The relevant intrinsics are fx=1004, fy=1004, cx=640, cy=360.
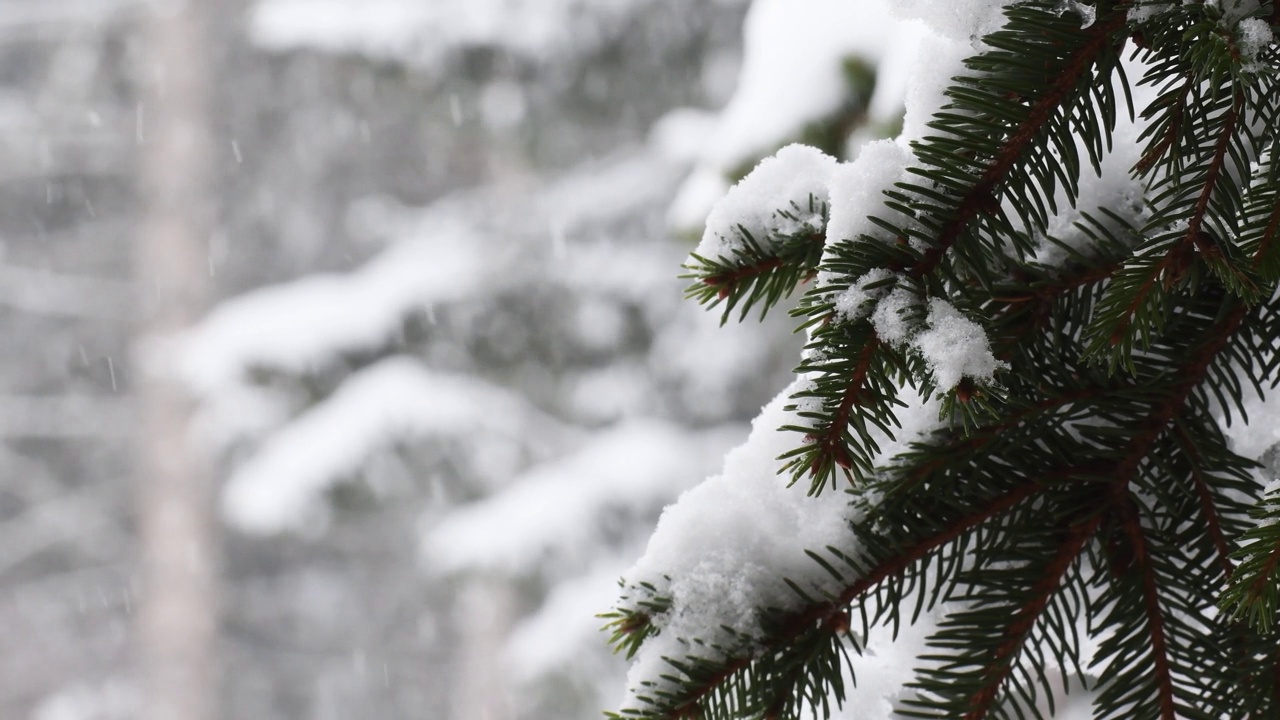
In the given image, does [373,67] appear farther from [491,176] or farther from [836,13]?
[836,13]

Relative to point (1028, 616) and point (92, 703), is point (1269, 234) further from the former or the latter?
point (92, 703)

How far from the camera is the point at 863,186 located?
0.66 m

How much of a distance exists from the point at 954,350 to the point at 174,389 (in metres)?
10.2

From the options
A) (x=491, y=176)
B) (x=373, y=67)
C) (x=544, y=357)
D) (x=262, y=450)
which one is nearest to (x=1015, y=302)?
(x=373, y=67)

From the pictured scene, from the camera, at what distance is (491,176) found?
927cm

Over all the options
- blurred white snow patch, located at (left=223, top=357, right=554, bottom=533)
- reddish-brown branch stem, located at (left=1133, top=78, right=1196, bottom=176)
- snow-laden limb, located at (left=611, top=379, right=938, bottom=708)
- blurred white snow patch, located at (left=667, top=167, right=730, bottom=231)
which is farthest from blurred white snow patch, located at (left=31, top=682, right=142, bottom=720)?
reddish-brown branch stem, located at (left=1133, top=78, right=1196, bottom=176)

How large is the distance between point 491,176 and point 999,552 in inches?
348

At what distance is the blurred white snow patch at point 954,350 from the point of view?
56 centimetres

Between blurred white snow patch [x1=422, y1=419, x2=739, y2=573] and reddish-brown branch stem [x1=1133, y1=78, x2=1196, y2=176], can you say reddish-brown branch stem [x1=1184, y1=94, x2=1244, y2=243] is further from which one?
blurred white snow patch [x1=422, y1=419, x2=739, y2=573]

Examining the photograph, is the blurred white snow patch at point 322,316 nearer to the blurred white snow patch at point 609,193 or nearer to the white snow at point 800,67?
the blurred white snow patch at point 609,193

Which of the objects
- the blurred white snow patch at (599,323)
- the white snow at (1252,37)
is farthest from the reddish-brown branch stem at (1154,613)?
the blurred white snow patch at (599,323)

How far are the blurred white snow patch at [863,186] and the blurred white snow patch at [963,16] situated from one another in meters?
0.09

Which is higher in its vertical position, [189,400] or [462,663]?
[189,400]

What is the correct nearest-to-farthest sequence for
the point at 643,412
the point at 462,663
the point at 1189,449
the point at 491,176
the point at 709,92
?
the point at 1189,449, the point at 709,92, the point at 643,412, the point at 491,176, the point at 462,663
